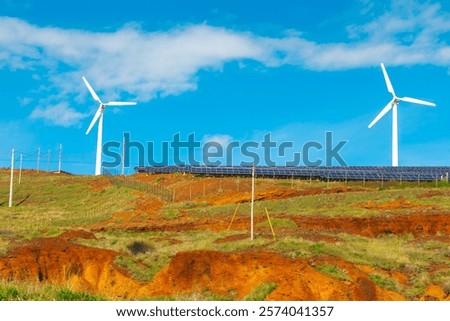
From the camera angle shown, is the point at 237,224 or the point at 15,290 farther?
the point at 237,224

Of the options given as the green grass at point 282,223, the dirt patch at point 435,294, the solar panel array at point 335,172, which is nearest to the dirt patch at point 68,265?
the dirt patch at point 435,294

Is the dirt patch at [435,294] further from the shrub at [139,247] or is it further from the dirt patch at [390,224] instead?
the dirt patch at [390,224]

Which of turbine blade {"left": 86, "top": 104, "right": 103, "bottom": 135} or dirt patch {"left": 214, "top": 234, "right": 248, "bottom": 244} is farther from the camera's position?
turbine blade {"left": 86, "top": 104, "right": 103, "bottom": 135}

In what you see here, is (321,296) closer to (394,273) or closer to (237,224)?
(394,273)

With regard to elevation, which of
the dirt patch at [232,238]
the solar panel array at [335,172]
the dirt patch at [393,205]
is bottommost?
the dirt patch at [232,238]

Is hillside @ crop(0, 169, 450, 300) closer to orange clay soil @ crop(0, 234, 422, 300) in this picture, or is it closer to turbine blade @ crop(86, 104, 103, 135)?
orange clay soil @ crop(0, 234, 422, 300)

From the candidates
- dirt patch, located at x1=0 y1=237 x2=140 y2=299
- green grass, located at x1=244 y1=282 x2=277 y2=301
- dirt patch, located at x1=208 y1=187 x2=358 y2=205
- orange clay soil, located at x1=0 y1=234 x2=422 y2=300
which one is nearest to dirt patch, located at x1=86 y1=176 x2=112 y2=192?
dirt patch, located at x1=208 y1=187 x2=358 y2=205

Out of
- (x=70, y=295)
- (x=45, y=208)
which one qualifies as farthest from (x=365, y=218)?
(x=45, y=208)
